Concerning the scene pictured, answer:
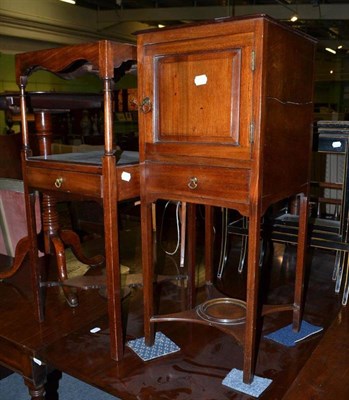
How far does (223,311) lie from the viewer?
1.71 m

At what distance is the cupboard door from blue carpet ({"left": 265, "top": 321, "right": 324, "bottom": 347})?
81 centimetres

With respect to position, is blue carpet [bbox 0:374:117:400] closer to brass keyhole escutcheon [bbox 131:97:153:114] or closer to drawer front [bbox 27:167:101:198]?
drawer front [bbox 27:167:101:198]

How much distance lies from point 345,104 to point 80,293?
10.2 metres

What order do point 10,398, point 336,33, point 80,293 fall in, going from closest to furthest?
point 10,398
point 80,293
point 336,33

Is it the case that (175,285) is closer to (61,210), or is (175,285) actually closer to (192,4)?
(61,210)

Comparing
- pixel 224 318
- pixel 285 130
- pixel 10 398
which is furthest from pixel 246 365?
pixel 10 398

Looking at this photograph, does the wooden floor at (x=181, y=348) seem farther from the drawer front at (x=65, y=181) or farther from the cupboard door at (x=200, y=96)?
the cupboard door at (x=200, y=96)

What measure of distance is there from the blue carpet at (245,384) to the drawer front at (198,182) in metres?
0.60

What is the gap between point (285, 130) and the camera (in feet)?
4.65

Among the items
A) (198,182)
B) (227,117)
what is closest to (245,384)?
(198,182)

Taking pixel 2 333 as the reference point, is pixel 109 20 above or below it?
above

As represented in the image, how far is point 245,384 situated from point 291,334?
0.40m

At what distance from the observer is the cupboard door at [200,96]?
4.05ft

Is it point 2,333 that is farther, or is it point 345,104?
point 345,104
